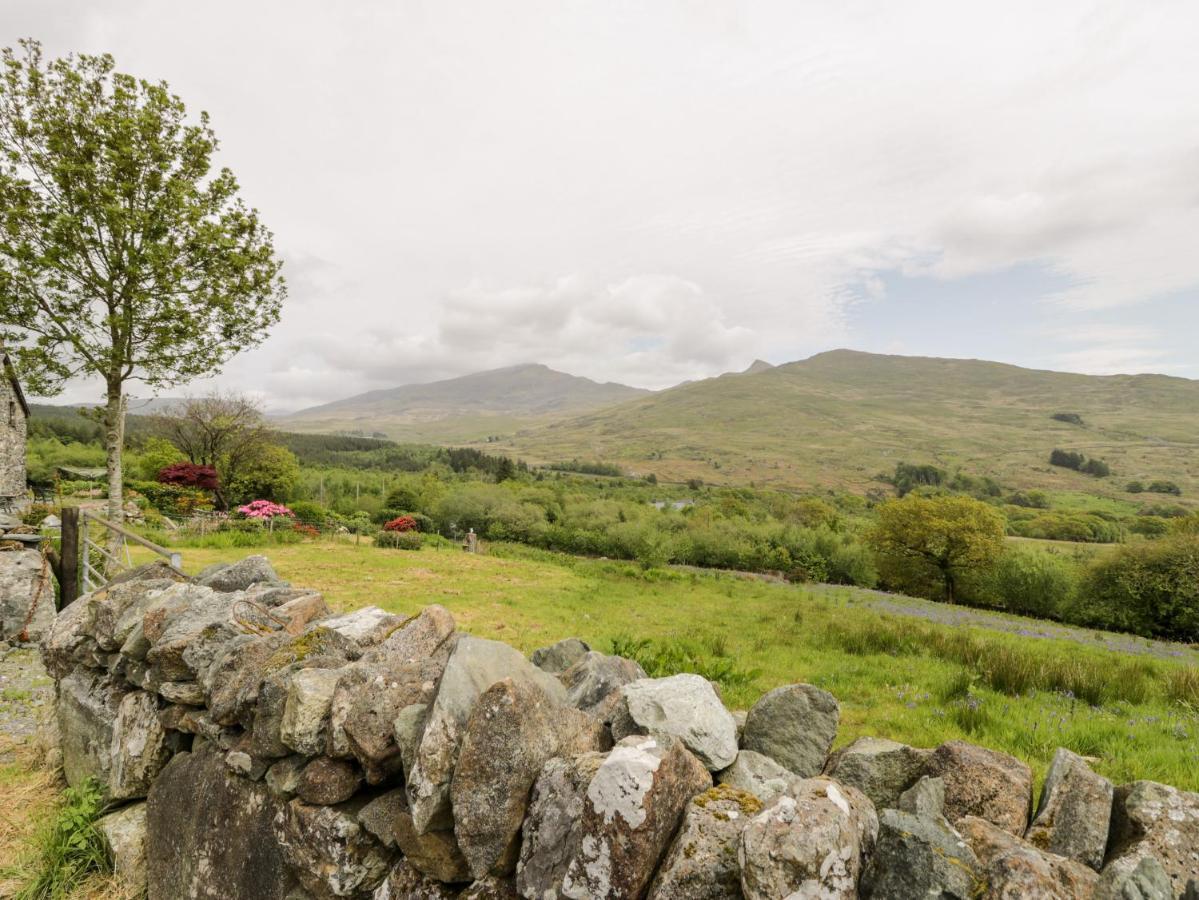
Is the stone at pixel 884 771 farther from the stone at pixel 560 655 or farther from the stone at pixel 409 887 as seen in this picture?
the stone at pixel 560 655

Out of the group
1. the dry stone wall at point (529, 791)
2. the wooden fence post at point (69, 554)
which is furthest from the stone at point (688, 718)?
the wooden fence post at point (69, 554)

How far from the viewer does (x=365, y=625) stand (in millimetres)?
4551

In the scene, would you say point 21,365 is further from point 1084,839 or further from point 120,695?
point 1084,839

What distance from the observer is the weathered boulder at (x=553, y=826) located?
2.47 m

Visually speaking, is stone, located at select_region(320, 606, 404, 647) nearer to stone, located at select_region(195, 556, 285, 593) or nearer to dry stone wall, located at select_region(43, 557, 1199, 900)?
dry stone wall, located at select_region(43, 557, 1199, 900)

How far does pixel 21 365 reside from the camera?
14.1m

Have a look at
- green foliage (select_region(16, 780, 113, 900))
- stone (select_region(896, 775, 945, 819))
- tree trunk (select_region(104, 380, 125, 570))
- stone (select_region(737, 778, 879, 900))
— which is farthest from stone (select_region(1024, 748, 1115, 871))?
tree trunk (select_region(104, 380, 125, 570))

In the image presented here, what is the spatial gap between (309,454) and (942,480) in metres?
167

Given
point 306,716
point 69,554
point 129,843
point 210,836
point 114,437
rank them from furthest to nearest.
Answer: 1. point 114,437
2. point 69,554
3. point 129,843
4. point 210,836
5. point 306,716

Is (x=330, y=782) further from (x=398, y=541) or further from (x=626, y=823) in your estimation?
(x=398, y=541)

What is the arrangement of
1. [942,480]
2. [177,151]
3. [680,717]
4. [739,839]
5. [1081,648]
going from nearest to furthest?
[739,839] → [680,717] → [177,151] → [1081,648] → [942,480]

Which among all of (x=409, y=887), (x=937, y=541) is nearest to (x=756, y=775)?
(x=409, y=887)

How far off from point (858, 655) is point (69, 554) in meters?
16.0

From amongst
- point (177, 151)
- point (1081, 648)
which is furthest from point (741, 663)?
point (177, 151)
